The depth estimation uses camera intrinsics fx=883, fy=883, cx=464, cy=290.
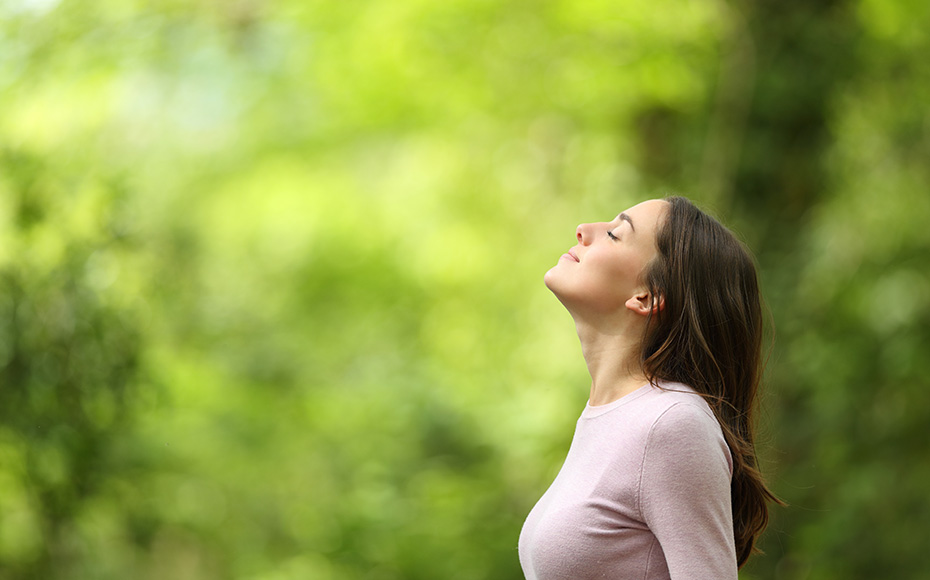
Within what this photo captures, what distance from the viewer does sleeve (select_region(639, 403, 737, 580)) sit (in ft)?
4.12

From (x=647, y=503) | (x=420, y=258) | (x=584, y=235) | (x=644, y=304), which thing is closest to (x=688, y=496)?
(x=647, y=503)

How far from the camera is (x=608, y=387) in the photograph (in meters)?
1.48

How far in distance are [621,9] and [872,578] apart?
322 cm

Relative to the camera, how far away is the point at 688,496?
1266 mm

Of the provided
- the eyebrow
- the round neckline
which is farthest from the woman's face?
the round neckline

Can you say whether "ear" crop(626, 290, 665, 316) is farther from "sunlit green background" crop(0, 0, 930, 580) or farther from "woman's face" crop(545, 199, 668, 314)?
"sunlit green background" crop(0, 0, 930, 580)

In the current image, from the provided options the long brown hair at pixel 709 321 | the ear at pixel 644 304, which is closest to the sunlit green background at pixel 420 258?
the long brown hair at pixel 709 321

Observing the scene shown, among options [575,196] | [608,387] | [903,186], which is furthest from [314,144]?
[608,387]

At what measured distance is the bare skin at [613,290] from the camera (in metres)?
1.45

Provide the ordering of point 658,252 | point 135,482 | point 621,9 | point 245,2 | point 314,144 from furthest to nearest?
point 314,144 < point 245,2 < point 621,9 < point 135,482 < point 658,252

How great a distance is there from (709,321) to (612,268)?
0.18 metres

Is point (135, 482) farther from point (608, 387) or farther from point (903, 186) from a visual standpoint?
point (903, 186)

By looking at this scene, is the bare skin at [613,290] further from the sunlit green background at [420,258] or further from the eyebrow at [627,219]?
the sunlit green background at [420,258]

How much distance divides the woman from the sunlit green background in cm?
191
